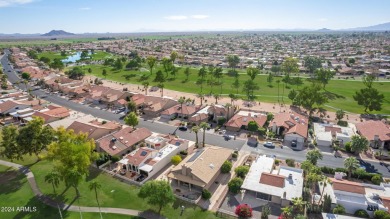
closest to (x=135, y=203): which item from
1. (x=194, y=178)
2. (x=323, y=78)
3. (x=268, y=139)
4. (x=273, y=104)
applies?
(x=194, y=178)

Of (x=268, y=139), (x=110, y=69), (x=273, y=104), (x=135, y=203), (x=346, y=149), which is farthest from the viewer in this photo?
(x=110, y=69)

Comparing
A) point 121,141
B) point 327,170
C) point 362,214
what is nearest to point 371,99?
point 327,170

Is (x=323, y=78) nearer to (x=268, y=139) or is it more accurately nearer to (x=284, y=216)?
(x=268, y=139)

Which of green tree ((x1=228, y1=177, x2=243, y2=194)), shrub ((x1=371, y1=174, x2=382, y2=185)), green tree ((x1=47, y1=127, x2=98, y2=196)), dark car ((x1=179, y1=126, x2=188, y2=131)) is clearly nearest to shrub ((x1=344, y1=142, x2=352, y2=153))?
shrub ((x1=371, y1=174, x2=382, y2=185))

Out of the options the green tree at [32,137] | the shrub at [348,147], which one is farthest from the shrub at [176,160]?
the shrub at [348,147]

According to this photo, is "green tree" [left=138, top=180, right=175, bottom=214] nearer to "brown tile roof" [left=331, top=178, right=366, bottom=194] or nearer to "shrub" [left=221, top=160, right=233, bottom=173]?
"shrub" [left=221, top=160, right=233, bottom=173]

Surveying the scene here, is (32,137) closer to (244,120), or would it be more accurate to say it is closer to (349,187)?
(244,120)
